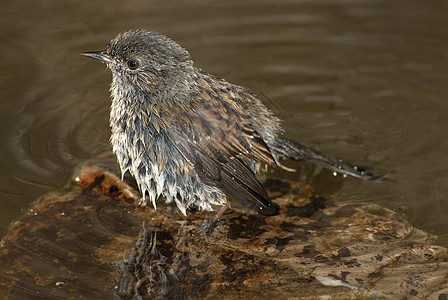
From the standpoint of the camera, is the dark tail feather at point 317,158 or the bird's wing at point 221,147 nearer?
the bird's wing at point 221,147

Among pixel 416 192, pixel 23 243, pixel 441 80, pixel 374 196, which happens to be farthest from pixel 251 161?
pixel 441 80

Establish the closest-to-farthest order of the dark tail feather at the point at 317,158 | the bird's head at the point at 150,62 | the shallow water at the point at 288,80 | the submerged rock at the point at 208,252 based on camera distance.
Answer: the submerged rock at the point at 208,252
the bird's head at the point at 150,62
the dark tail feather at the point at 317,158
the shallow water at the point at 288,80

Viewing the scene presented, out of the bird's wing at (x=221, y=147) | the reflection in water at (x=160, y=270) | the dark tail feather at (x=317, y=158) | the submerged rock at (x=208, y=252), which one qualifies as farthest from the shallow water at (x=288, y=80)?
the reflection in water at (x=160, y=270)

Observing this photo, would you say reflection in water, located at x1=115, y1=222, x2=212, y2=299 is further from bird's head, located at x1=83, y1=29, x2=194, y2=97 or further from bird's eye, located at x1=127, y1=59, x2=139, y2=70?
bird's eye, located at x1=127, y1=59, x2=139, y2=70

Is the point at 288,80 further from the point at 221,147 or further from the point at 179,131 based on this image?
the point at 179,131

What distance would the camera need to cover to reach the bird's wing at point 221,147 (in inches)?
222

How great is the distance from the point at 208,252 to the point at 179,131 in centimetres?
115

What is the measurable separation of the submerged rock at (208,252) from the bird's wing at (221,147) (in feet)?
1.28

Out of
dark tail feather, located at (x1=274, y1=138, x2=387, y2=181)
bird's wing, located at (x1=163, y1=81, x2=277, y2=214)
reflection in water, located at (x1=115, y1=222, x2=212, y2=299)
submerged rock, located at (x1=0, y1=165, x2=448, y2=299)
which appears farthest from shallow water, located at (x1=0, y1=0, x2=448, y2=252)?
reflection in water, located at (x1=115, y1=222, x2=212, y2=299)

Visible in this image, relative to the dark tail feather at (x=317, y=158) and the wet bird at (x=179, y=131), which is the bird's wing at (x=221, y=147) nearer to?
the wet bird at (x=179, y=131)

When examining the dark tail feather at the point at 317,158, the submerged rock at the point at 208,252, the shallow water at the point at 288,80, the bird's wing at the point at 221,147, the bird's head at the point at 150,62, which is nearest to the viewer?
the submerged rock at the point at 208,252

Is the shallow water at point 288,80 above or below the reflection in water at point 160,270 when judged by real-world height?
above

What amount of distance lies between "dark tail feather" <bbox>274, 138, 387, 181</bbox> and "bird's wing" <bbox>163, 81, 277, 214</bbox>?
0.68m

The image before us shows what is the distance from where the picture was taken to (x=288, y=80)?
8.35 m
